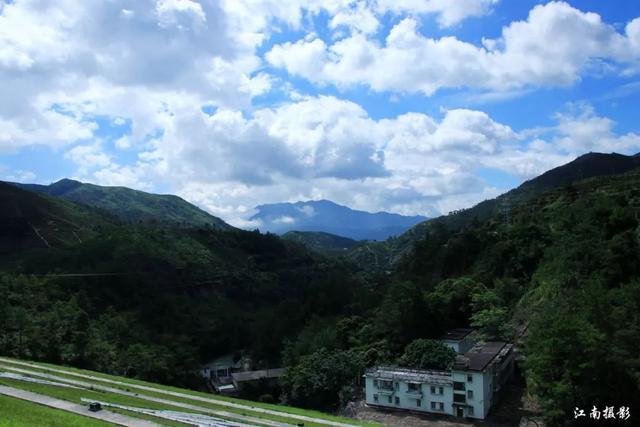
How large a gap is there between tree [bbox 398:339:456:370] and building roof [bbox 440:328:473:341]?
3.70m

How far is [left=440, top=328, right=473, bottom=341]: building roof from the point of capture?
4391 centimetres

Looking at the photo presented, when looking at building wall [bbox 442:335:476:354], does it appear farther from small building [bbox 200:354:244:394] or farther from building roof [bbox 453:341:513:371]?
small building [bbox 200:354:244:394]

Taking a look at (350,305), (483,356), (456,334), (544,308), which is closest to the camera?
(544,308)

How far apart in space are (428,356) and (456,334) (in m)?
7.94

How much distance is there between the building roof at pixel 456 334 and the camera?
4391 centimetres

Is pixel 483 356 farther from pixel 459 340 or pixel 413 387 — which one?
pixel 459 340

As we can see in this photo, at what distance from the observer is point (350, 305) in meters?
72.4

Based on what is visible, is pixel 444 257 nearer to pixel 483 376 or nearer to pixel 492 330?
pixel 492 330

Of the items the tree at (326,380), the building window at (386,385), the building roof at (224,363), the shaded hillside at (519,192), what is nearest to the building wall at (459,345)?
the building window at (386,385)

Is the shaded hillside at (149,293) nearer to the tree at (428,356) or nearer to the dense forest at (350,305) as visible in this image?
the dense forest at (350,305)

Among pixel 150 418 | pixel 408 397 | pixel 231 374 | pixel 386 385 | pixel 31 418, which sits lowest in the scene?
pixel 231 374

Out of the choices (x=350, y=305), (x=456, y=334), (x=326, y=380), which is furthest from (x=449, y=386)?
(x=350, y=305)

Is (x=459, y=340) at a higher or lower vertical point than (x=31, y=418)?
lower

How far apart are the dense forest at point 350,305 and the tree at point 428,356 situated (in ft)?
0.49
